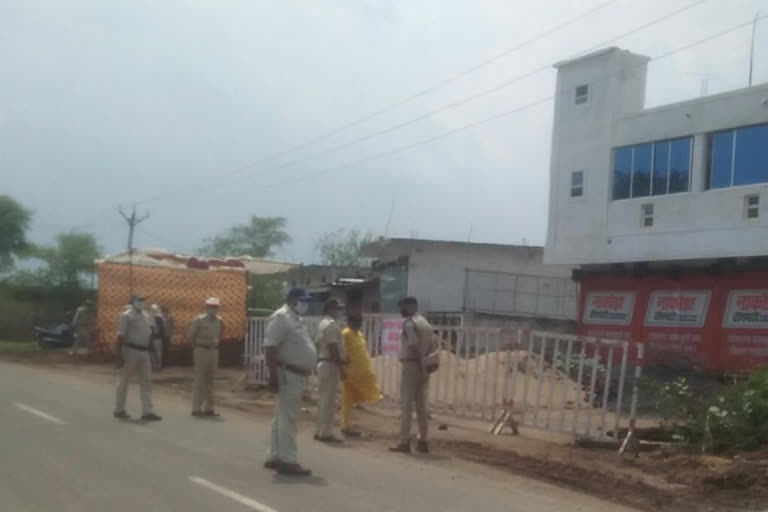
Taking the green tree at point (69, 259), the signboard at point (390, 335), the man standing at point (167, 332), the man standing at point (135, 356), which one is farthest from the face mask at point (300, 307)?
the green tree at point (69, 259)

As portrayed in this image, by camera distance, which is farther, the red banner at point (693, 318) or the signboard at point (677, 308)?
the signboard at point (677, 308)

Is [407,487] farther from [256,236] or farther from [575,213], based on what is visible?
[256,236]

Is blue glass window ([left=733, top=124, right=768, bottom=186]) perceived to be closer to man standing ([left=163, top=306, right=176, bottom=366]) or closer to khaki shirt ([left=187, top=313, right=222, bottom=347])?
man standing ([left=163, top=306, right=176, bottom=366])

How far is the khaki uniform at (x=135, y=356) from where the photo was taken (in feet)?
48.5

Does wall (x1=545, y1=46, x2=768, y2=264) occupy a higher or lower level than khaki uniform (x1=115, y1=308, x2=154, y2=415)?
higher

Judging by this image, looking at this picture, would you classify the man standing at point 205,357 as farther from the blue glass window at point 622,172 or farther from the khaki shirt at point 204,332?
the blue glass window at point 622,172

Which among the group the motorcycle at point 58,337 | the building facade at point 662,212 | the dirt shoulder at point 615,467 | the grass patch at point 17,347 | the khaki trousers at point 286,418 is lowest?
the grass patch at point 17,347

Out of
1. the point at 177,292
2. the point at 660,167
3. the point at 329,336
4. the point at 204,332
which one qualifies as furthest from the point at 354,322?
the point at 660,167

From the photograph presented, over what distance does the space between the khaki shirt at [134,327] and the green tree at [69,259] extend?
3287 centimetres

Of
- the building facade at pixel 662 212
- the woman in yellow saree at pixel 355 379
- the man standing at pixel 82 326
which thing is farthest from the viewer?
the man standing at pixel 82 326

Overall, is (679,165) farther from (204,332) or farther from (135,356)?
(135,356)

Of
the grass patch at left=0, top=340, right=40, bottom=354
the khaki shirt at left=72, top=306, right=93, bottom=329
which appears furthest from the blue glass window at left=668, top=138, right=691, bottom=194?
the grass patch at left=0, top=340, right=40, bottom=354

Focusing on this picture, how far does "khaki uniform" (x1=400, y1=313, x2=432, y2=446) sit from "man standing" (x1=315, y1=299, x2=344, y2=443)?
1.18 m

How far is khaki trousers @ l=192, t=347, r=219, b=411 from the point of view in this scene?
16.0 metres
